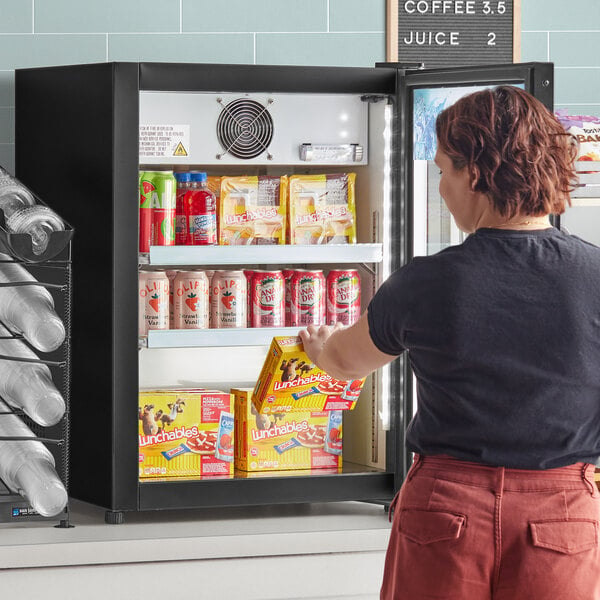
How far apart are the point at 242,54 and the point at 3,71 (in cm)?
72

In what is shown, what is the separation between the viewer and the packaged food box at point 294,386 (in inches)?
84.6

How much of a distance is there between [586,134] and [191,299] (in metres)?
1.21

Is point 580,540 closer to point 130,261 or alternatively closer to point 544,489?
point 544,489

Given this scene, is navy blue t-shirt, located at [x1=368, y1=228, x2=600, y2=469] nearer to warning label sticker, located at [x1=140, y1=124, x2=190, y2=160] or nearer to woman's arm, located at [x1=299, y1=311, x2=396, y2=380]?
woman's arm, located at [x1=299, y1=311, x2=396, y2=380]

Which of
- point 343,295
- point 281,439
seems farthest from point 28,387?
point 343,295

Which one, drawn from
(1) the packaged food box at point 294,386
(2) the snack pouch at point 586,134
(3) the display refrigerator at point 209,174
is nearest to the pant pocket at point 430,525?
(1) the packaged food box at point 294,386

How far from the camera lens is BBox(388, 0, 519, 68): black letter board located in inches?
117

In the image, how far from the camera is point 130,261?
2.33m

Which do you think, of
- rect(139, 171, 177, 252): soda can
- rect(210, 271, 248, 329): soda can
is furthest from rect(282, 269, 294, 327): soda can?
rect(139, 171, 177, 252): soda can

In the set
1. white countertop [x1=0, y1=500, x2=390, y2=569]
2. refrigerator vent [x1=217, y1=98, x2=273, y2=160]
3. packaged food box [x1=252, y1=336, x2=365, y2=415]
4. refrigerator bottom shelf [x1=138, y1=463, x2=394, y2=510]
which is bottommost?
white countertop [x1=0, y1=500, x2=390, y2=569]

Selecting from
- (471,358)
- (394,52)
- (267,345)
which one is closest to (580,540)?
(471,358)

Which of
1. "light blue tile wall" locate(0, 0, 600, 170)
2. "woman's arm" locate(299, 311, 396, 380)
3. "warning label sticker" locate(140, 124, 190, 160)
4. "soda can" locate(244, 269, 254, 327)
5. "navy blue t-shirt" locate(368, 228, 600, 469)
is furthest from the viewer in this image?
"light blue tile wall" locate(0, 0, 600, 170)

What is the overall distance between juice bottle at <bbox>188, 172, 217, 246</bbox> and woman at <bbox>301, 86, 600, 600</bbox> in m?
0.99

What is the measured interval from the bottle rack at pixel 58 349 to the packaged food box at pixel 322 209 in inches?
24.1
